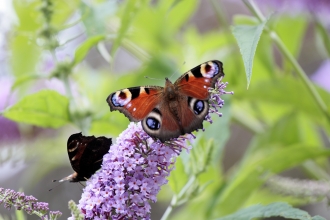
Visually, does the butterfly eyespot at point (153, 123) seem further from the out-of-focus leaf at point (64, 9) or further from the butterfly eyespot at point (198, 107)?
the out-of-focus leaf at point (64, 9)

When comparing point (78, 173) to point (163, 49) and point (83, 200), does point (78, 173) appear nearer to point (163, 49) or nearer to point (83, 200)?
point (83, 200)

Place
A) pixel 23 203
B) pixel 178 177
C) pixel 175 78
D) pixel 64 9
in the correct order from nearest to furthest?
1. pixel 23 203
2. pixel 178 177
3. pixel 175 78
4. pixel 64 9

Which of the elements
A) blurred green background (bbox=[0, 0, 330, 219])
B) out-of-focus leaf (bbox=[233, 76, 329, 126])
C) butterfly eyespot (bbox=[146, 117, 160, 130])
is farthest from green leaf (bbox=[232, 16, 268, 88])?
out-of-focus leaf (bbox=[233, 76, 329, 126])

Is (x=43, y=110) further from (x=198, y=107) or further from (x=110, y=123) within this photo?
(x=198, y=107)

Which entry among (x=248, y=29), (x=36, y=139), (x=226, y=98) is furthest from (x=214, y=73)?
(x=36, y=139)

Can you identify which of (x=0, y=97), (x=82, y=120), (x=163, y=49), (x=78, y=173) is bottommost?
(x=78, y=173)

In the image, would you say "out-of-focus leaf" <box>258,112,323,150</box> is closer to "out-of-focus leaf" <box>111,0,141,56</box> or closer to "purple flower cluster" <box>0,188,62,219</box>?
"out-of-focus leaf" <box>111,0,141,56</box>

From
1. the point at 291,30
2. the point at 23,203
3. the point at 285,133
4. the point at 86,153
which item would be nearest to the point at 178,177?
the point at 86,153
